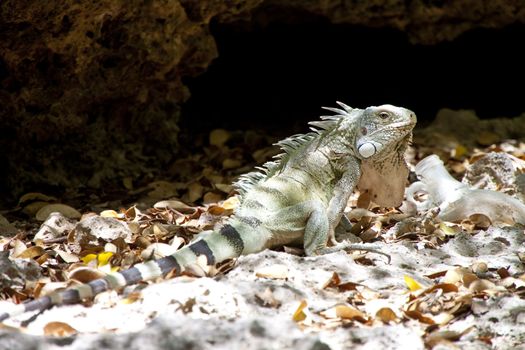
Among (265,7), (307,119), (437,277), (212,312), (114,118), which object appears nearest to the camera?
(212,312)

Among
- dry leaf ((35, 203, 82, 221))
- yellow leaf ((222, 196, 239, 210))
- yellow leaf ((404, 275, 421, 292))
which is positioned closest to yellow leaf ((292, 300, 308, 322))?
yellow leaf ((404, 275, 421, 292))

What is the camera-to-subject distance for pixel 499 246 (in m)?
4.24

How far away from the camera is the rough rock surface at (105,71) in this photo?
529 cm

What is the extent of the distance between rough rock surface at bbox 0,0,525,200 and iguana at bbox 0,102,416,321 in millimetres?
1801

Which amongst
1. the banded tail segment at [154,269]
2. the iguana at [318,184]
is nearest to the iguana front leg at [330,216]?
the iguana at [318,184]

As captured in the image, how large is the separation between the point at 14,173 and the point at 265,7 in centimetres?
290

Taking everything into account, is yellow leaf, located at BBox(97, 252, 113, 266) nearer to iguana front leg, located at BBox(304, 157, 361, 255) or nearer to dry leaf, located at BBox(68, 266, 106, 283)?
dry leaf, located at BBox(68, 266, 106, 283)

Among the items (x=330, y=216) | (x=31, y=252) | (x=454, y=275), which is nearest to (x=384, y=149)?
(x=330, y=216)

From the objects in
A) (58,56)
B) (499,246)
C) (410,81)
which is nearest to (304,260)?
(499,246)

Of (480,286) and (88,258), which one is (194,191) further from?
(480,286)

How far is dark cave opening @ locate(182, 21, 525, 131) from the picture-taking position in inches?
324

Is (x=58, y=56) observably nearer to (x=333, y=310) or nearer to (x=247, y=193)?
(x=247, y=193)

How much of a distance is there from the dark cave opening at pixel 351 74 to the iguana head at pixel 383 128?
3738mm

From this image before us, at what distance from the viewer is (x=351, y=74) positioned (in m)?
8.55
